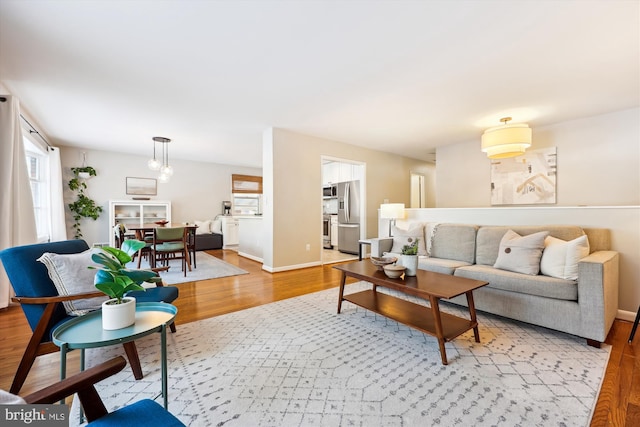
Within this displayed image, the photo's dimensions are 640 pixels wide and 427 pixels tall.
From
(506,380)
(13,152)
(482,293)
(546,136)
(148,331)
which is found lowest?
(506,380)

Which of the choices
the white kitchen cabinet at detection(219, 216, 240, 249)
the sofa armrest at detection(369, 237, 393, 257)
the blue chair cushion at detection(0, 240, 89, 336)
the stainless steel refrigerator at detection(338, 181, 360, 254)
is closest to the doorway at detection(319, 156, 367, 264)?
the stainless steel refrigerator at detection(338, 181, 360, 254)

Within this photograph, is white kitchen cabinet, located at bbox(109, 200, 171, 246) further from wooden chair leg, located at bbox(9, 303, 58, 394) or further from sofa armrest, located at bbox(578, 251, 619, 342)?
sofa armrest, located at bbox(578, 251, 619, 342)

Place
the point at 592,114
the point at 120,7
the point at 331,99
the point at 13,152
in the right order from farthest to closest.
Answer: the point at 592,114 < the point at 331,99 < the point at 13,152 < the point at 120,7

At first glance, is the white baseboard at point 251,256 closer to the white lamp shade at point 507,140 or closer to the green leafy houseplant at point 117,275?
the green leafy houseplant at point 117,275

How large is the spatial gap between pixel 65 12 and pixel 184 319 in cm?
254

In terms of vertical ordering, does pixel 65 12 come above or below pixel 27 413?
above

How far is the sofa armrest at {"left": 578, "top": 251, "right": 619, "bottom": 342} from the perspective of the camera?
194cm

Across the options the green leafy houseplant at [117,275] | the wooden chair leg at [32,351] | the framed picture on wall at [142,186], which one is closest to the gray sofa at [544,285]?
the green leafy houseplant at [117,275]

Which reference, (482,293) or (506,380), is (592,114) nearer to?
(482,293)

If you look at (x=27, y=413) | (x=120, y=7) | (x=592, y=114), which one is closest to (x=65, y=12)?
(x=120, y=7)

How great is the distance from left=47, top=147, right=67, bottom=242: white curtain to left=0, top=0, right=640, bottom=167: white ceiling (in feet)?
4.48

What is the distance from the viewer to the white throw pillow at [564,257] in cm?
221

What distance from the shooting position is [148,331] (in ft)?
4.11

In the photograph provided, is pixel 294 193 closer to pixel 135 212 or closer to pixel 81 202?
pixel 135 212
